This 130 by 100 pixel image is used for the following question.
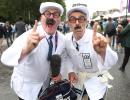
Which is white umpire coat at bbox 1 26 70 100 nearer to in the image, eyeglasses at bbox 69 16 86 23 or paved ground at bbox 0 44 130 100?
eyeglasses at bbox 69 16 86 23

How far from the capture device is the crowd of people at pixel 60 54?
3.89m

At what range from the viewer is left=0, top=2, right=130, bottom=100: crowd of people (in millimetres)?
3893

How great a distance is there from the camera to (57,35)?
13.9ft

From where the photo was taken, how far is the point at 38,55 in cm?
403

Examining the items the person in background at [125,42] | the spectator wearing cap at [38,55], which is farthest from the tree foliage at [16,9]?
the spectator wearing cap at [38,55]

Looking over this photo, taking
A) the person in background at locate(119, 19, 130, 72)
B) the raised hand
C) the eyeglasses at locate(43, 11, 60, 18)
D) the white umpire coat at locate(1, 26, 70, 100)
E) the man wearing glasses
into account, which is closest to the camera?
the raised hand

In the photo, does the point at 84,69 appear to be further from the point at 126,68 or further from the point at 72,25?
the point at 126,68

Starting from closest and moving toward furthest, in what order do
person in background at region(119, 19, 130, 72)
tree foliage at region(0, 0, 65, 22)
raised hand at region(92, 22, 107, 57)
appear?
1. raised hand at region(92, 22, 107, 57)
2. person in background at region(119, 19, 130, 72)
3. tree foliage at region(0, 0, 65, 22)

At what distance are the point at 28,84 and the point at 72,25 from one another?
0.78 m

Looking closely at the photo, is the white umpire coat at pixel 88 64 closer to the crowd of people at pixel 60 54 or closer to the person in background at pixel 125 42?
the crowd of people at pixel 60 54

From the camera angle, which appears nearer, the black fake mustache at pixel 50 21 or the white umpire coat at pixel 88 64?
the black fake mustache at pixel 50 21

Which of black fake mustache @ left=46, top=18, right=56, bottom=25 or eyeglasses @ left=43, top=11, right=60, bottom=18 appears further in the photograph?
eyeglasses @ left=43, top=11, right=60, bottom=18

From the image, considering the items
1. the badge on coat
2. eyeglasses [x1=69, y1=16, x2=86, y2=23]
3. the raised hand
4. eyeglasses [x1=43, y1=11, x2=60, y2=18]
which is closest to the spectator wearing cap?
eyeglasses [x1=43, y1=11, x2=60, y2=18]

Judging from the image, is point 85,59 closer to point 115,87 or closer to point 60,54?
point 60,54
